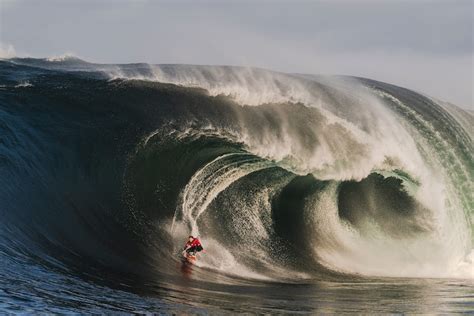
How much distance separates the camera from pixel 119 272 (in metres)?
13.3

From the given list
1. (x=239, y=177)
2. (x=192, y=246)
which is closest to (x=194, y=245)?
(x=192, y=246)

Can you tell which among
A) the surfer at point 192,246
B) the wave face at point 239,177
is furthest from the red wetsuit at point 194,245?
the wave face at point 239,177

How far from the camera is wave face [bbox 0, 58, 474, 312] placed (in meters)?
15.9

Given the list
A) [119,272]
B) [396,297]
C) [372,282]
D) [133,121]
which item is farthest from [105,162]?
[396,297]

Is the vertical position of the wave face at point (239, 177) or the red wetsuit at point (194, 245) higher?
the wave face at point (239, 177)

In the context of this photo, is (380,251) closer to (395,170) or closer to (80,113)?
(395,170)

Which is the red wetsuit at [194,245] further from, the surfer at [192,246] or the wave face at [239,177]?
the wave face at [239,177]

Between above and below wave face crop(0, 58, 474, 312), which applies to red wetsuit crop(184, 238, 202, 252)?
below

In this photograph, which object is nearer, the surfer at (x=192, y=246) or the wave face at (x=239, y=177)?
the surfer at (x=192, y=246)

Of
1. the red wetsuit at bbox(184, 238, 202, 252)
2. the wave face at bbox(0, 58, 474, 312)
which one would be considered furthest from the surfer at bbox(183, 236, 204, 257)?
the wave face at bbox(0, 58, 474, 312)

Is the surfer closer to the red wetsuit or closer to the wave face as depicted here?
the red wetsuit

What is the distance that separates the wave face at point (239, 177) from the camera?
15.9 meters

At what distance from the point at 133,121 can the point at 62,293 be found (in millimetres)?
9406

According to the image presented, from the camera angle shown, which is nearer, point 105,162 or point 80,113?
point 105,162
